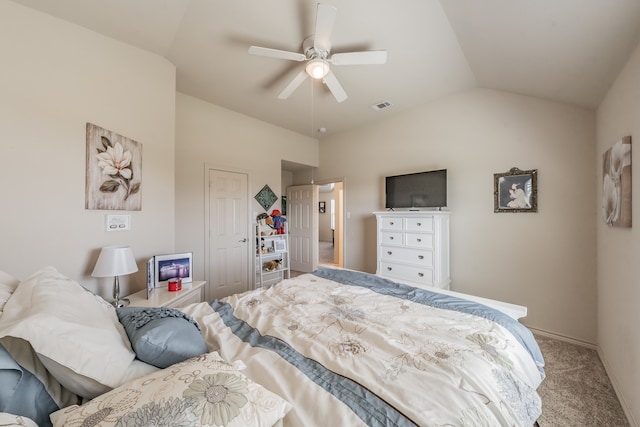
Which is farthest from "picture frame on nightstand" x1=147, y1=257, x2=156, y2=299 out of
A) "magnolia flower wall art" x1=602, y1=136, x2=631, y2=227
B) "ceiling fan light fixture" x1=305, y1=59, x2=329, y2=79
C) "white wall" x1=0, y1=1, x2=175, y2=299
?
"magnolia flower wall art" x1=602, y1=136, x2=631, y2=227

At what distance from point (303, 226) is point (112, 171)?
3609mm

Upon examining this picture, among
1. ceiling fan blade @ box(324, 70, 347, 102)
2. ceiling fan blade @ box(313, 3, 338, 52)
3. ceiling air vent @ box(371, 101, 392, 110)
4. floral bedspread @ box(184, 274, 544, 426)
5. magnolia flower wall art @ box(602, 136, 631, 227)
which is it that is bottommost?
floral bedspread @ box(184, 274, 544, 426)

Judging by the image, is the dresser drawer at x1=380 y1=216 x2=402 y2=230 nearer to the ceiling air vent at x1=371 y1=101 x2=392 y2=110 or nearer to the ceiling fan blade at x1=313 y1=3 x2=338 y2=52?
the ceiling air vent at x1=371 y1=101 x2=392 y2=110

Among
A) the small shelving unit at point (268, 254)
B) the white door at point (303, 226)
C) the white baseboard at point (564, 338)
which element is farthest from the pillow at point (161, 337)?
the white door at point (303, 226)

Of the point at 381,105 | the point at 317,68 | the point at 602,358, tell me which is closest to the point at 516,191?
the point at 602,358

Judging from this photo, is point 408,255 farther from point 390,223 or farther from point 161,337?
point 161,337

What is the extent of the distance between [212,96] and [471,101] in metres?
3.41

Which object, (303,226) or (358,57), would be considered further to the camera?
(303,226)

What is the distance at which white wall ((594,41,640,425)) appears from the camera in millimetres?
1445

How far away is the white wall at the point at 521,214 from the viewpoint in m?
2.45

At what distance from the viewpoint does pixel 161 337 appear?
0.89m

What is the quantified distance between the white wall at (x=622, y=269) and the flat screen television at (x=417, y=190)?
1.39 meters

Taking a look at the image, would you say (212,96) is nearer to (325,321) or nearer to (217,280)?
(217,280)

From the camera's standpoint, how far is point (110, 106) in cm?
202
